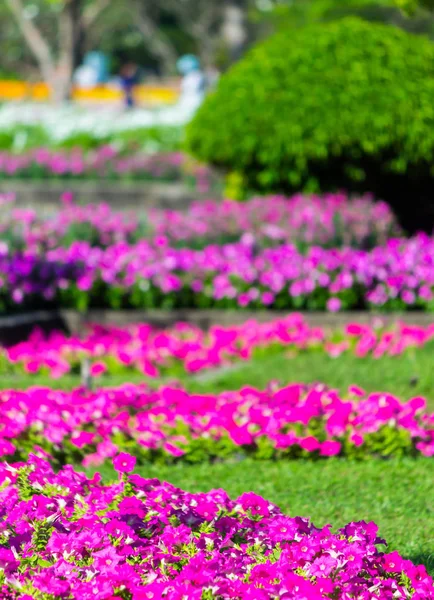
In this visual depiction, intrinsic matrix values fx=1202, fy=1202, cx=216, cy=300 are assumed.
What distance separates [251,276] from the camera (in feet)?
31.3

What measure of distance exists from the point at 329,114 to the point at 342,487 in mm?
6848

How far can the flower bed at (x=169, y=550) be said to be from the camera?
10.2ft

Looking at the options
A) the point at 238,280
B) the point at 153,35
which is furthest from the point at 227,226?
the point at 153,35

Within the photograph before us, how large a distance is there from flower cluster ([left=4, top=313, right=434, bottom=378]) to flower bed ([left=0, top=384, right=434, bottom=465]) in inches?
80.5

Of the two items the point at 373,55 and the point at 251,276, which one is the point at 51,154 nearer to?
the point at 373,55

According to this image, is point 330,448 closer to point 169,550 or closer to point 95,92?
point 169,550

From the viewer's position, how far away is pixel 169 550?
339 cm

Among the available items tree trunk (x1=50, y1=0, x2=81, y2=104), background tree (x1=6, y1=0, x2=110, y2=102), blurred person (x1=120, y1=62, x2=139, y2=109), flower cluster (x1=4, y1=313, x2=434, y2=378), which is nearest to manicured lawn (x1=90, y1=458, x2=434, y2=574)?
flower cluster (x1=4, y1=313, x2=434, y2=378)

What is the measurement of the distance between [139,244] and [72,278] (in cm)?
74

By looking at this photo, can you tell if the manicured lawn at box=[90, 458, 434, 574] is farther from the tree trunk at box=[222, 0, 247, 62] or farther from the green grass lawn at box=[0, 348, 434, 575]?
the tree trunk at box=[222, 0, 247, 62]

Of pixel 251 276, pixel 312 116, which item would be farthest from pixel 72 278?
pixel 312 116

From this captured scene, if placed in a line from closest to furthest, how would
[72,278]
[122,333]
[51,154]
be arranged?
[122,333] → [72,278] → [51,154]

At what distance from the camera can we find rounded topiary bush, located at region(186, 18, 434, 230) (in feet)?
36.9

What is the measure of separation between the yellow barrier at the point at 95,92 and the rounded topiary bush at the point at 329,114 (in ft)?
125
